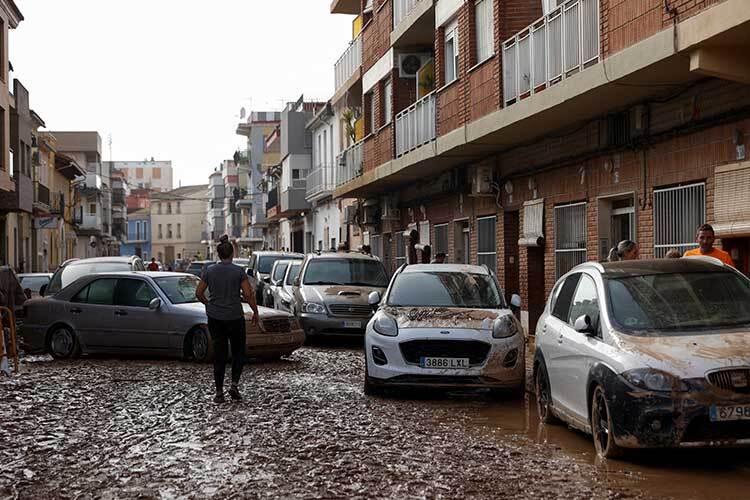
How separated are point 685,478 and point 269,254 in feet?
82.0

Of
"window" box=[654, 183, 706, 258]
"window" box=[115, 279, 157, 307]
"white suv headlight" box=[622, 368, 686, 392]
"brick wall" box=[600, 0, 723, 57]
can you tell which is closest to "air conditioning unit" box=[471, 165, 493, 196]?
"window" box=[654, 183, 706, 258]

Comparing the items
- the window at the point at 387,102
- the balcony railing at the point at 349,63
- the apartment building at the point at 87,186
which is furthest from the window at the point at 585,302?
the apartment building at the point at 87,186

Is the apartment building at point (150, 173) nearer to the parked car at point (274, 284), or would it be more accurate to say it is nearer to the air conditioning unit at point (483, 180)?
the parked car at point (274, 284)

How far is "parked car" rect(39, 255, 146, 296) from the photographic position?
2237cm

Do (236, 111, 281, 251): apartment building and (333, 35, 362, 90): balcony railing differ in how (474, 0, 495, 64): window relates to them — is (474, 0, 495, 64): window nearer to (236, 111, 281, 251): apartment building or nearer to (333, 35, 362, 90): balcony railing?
(333, 35, 362, 90): balcony railing

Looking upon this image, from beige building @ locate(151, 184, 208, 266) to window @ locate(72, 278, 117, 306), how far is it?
125 meters

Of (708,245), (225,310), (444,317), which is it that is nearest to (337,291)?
(444,317)

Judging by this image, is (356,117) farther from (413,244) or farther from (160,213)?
(160,213)

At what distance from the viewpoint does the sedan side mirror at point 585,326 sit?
29.0 ft

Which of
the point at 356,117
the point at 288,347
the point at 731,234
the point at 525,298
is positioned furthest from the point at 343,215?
the point at 731,234

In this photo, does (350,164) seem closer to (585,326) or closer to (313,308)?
(313,308)

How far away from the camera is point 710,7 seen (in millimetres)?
11297

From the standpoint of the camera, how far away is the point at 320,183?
46438mm

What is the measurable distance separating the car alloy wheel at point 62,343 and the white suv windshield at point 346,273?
506cm
